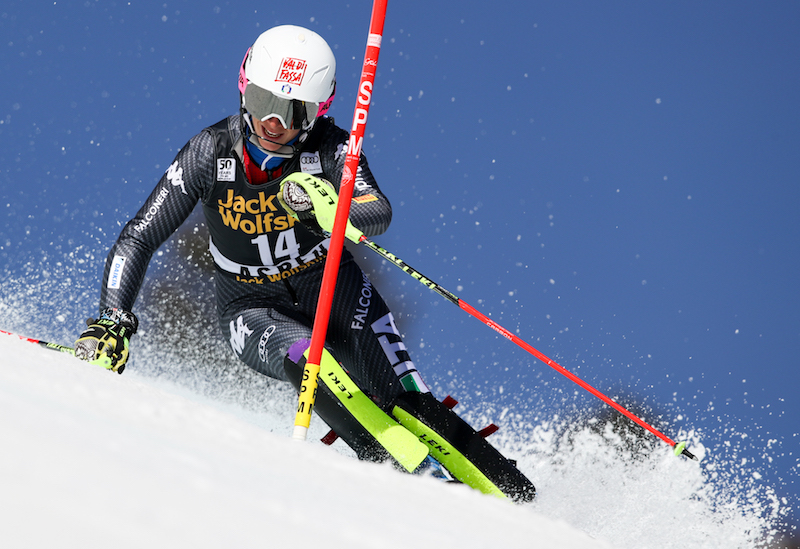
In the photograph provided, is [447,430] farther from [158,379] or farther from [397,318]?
[158,379]

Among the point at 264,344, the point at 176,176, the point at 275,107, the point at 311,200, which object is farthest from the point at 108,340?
the point at 275,107

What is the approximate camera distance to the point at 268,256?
8.26 ft

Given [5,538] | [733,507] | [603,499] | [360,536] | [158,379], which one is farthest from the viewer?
[158,379]

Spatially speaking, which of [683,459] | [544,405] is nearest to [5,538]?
[683,459]

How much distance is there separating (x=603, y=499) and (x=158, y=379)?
95.7 inches

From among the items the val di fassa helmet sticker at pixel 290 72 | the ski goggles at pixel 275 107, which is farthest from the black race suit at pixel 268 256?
the val di fassa helmet sticker at pixel 290 72

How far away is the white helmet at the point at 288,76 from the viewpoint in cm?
226

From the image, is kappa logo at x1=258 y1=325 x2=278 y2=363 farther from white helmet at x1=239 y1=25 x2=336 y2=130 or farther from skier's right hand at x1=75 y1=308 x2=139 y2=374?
white helmet at x1=239 y1=25 x2=336 y2=130

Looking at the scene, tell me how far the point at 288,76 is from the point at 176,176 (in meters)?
0.53

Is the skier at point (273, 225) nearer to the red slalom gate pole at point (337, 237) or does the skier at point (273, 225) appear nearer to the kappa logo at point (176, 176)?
the kappa logo at point (176, 176)

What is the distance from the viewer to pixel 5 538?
22.6 inches

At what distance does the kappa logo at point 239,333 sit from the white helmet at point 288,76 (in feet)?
2.43

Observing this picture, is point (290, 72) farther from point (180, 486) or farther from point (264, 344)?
point (180, 486)

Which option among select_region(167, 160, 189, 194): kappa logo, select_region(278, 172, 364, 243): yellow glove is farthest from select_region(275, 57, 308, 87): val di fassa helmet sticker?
select_region(167, 160, 189, 194): kappa logo
